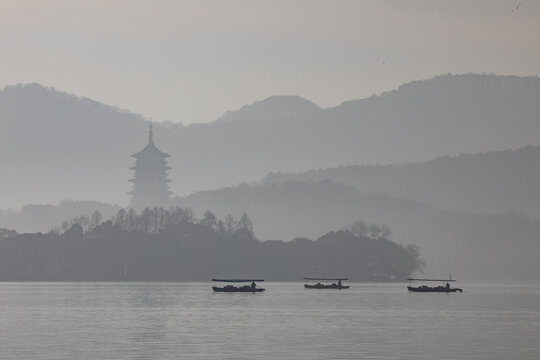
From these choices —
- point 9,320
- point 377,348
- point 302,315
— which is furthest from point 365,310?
point 377,348

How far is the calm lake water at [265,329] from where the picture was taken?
102000 millimetres

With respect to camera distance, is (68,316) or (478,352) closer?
(478,352)

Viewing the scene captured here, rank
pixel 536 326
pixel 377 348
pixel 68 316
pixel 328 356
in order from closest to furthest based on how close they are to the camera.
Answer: pixel 328 356 < pixel 377 348 < pixel 536 326 < pixel 68 316

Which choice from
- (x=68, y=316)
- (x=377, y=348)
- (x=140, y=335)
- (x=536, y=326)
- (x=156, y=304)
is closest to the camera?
(x=377, y=348)

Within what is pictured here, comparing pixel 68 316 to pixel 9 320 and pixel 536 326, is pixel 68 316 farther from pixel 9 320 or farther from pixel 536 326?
pixel 536 326

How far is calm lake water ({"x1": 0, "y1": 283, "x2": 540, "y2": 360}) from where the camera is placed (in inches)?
4016

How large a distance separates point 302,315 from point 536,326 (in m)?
27.0

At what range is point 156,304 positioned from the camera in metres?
176

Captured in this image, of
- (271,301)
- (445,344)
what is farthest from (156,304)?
(445,344)

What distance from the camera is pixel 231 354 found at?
9981 cm

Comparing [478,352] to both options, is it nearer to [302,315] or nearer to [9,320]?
[302,315]

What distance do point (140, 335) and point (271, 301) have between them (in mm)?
67690

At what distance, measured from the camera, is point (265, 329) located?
125 meters

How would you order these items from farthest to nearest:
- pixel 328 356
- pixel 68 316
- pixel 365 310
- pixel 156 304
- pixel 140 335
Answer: pixel 156 304 < pixel 365 310 < pixel 68 316 < pixel 140 335 < pixel 328 356
